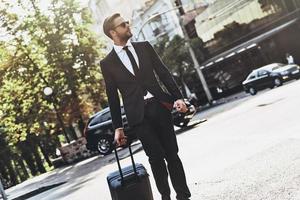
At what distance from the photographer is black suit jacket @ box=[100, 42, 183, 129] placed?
4.34 meters

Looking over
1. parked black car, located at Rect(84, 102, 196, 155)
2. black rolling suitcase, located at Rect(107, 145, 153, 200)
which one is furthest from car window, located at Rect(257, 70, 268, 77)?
black rolling suitcase, located at Rect(107, 145, 153, 200)

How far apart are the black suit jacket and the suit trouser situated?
0.08m

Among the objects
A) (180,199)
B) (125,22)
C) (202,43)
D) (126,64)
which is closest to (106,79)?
(126,64)

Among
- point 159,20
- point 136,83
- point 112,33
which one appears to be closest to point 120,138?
point 136,83

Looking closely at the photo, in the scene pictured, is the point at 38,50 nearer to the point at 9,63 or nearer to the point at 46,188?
the point at 9,63

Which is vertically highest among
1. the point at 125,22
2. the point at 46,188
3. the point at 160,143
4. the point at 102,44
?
the point at 102,44

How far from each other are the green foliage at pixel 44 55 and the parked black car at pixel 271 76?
32.6 ft

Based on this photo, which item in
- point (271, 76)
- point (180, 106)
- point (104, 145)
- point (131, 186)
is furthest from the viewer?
point (271, 76)

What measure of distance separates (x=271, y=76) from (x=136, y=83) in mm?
25617

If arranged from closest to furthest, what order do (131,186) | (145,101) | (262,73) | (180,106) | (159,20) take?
(131,186) < (180,106) < (145,101) < (262,73) < (159,20)

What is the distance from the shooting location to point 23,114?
3244 cm

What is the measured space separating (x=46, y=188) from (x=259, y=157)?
9.93 m

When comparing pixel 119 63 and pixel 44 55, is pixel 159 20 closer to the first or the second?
pixel 44 55

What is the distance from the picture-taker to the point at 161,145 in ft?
14.3
